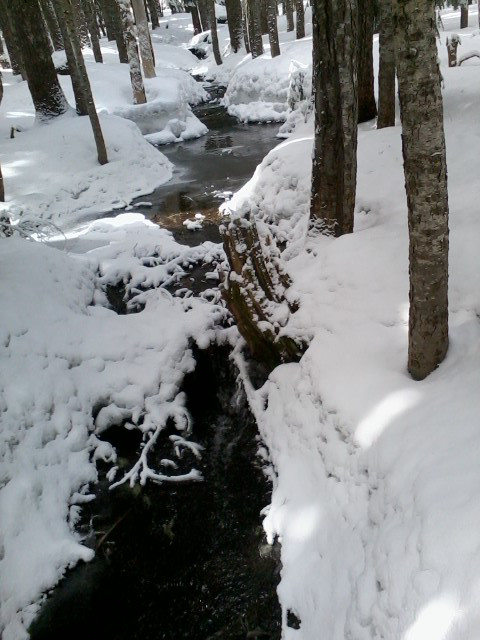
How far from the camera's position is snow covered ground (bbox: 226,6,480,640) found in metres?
2.24

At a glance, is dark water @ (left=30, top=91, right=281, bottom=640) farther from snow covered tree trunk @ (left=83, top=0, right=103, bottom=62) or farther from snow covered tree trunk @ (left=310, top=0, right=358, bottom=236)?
snow covered tree trunk @ (left=83, top=0, right=103, bottom=62)

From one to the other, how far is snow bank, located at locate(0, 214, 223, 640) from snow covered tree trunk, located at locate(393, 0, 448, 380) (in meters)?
2.79

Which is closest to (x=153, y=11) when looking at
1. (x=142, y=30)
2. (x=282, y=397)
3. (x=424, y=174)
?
(x=142, y=30)

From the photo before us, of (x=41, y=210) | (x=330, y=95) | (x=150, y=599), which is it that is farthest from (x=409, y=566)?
(x=41, y=210)

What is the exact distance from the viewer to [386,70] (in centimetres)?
698

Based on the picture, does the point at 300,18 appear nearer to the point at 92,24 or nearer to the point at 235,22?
the point at 235,22

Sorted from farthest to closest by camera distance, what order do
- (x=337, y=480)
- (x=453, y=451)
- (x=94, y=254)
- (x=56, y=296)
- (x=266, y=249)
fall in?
(x=94, y=254) < (x=56, y=296) < (x=266, y=249) < (x=337, y=480) < (x=453, y=451)

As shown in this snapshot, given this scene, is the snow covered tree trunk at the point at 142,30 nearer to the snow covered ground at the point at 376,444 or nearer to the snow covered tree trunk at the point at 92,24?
the snow covered tree trunk at the point at 92,24

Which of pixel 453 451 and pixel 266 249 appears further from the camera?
pixel 266 249

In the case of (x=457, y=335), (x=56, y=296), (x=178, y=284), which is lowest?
(x=178, y=284)

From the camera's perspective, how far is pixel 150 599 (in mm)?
3455

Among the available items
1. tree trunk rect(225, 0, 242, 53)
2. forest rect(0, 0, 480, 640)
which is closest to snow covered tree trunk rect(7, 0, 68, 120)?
forest rect(0, 0, 480, 640)

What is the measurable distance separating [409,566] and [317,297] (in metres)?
2.76

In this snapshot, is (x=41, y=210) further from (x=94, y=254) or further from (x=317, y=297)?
(x=317, y=297)
